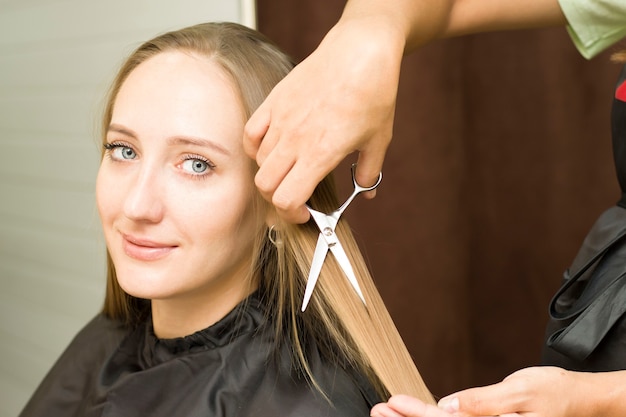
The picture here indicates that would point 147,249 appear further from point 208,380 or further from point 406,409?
point 406,409

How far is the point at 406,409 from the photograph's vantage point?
99cm

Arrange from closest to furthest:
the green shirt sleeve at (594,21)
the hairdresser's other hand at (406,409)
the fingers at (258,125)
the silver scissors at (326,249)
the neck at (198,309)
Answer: the hairdresser's other hand at (406,409) → the fingers at (258,125) → the silver scissors at (326,249) → the green shirt sleeve at (594,21) → the neck at (198,309)

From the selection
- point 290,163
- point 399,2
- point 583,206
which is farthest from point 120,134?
point 583,206

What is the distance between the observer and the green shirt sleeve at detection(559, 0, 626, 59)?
1.35m

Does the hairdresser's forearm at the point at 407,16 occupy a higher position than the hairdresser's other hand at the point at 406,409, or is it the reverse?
the hairdresser's forearm at the point at 407,16

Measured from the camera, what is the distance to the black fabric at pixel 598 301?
4.23 feet

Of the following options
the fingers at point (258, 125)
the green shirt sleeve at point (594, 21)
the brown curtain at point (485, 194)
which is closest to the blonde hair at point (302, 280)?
the fingers at point (258, 125)

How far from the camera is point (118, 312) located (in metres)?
1.82

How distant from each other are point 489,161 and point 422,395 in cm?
164

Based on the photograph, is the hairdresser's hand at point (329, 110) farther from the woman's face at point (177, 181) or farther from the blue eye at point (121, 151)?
the blue eye at point (121, 151)

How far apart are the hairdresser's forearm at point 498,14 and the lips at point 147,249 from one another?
65cm

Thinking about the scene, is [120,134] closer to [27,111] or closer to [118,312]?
[118,312]

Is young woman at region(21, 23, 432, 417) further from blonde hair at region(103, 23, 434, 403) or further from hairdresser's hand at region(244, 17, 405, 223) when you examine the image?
hairdresser's hand at region(244, 17, 405, 223)

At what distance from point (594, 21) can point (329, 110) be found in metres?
0.64
